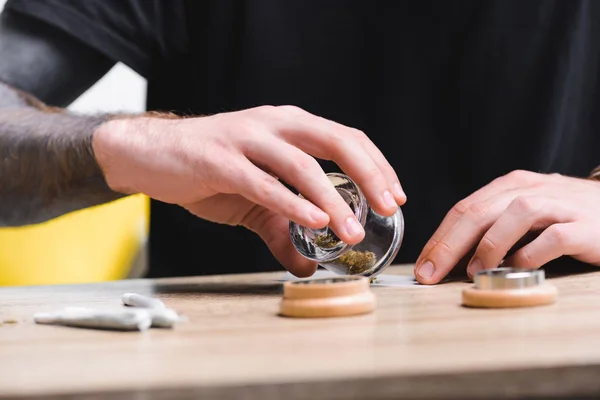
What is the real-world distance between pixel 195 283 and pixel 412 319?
63cm

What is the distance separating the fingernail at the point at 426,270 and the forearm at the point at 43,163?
598 millimetres

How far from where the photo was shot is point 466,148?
192 centimetres

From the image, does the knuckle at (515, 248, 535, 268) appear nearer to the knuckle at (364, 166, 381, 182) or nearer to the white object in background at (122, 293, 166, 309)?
the knuckle at (364, 166, 381, 182)

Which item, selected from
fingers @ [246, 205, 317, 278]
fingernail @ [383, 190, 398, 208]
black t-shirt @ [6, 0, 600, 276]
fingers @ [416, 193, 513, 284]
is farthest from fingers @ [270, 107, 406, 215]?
black t-shirt @ [6, 0, 600, 276]

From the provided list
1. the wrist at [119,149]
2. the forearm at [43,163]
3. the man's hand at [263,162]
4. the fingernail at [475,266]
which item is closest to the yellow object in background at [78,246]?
the forearm at [43,163]

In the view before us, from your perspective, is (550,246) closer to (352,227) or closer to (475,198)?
(475,198)

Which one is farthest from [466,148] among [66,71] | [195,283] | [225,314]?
[225,314]

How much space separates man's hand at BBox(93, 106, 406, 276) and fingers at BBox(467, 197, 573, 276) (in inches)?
6.4

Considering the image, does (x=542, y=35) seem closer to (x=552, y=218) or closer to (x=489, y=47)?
(x=489, y=47)

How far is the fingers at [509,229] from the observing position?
1.14 meters

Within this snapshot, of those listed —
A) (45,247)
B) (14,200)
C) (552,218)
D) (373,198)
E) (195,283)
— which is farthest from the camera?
(45,247)

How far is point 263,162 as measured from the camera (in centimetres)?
109

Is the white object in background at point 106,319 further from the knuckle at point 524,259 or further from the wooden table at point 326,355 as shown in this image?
the knuckle at point 524,259

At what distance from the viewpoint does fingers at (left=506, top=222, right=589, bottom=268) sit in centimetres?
115
